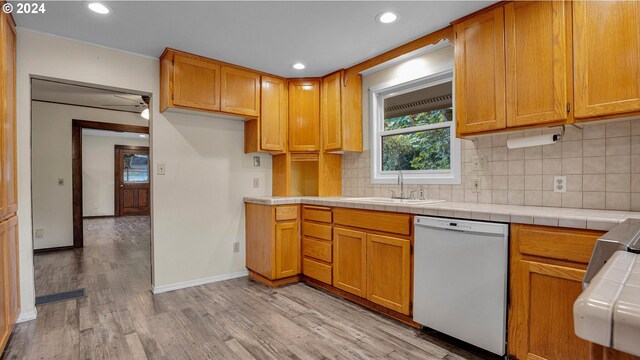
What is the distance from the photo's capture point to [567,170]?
6.72ft

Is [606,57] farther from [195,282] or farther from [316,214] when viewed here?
[195,282]

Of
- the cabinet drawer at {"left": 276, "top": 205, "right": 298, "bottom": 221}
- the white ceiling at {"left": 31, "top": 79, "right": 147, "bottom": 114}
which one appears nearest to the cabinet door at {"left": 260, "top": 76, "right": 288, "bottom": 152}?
the cabinet drawer at {"left": 276, "top": 205, "right": 298, "bottom": 221}

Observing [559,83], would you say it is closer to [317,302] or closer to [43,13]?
[317,302]

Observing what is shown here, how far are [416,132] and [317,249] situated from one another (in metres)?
1.50

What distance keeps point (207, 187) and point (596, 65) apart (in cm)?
323

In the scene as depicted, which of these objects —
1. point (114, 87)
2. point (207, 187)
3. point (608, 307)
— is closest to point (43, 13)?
point (114, 87)

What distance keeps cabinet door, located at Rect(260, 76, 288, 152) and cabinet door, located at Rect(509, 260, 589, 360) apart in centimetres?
252

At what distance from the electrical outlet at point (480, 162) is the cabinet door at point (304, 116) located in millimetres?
1649

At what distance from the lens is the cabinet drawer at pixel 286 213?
10.3ft

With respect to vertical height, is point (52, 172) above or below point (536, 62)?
below

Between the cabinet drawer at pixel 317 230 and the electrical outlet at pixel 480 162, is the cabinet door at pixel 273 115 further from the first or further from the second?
the electrical outlet at pixel 480 162

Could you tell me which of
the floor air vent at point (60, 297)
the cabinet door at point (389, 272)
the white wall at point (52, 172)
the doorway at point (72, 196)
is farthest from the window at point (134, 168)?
the cabinet door at point (389, 272)

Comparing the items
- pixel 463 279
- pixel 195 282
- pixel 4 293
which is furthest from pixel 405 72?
pixel 4 293

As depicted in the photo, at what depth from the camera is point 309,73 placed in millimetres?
3506
